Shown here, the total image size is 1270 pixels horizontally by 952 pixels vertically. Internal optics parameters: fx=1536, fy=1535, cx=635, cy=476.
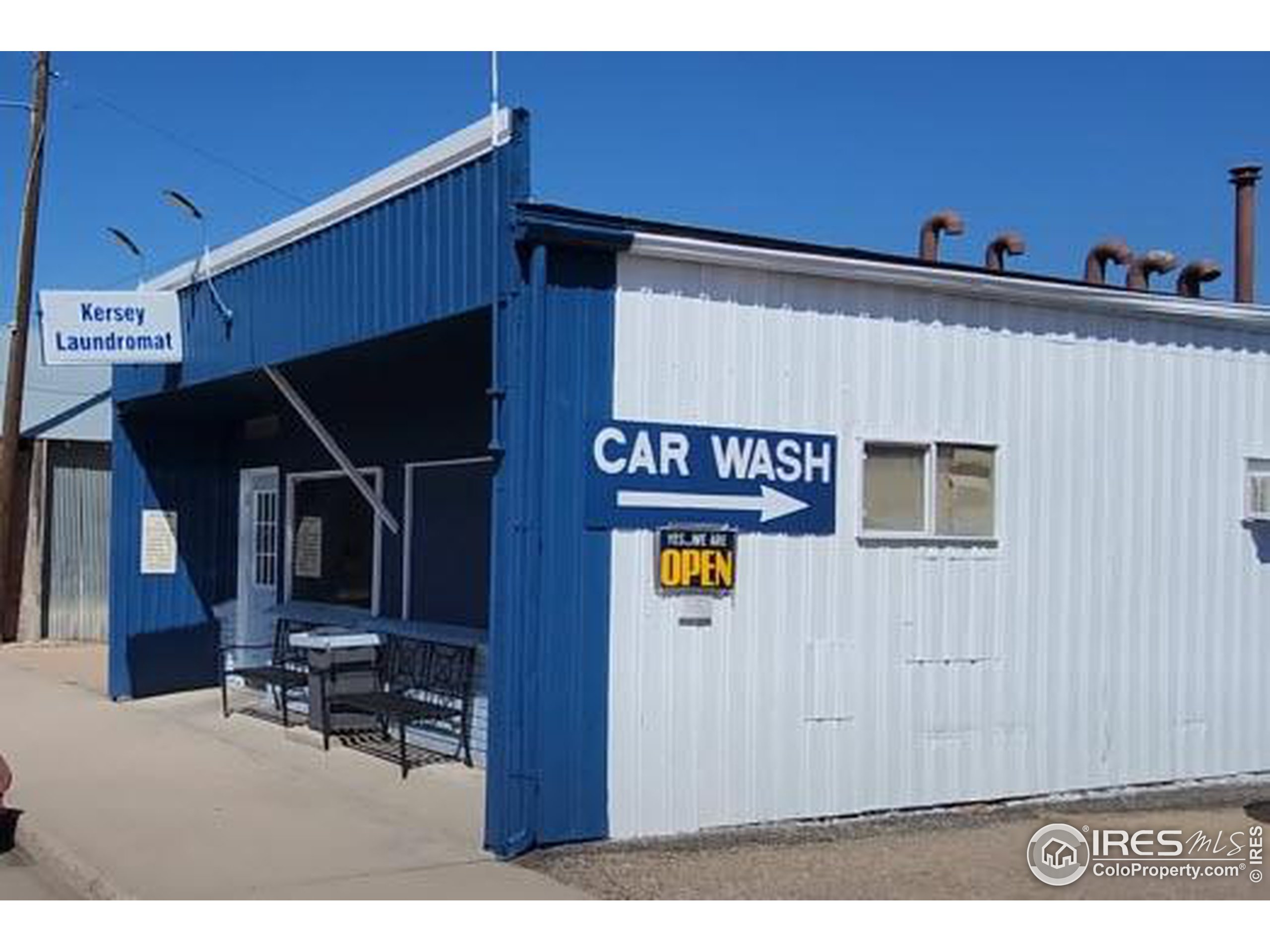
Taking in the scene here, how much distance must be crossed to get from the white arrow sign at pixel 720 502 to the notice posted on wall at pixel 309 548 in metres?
6.43

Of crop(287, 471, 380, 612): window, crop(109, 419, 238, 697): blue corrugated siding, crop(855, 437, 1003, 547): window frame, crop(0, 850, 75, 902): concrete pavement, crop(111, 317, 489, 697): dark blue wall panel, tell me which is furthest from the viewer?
crop(109, 419, 238, 697): blue corrugated siding

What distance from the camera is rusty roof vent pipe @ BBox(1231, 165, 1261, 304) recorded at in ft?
49.0

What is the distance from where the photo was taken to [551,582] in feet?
27.1

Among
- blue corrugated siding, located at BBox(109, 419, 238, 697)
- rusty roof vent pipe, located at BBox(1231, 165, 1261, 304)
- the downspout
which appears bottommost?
blue corrugated siding, located at BBox(109, 419, 238, 697)

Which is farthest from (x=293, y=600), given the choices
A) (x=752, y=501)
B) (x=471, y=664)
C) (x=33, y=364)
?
(x=33, y=364)

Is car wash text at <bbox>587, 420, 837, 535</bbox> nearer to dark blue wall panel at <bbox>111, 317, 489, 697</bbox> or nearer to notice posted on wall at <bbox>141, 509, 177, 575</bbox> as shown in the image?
dark blue wall panel at <bbox>111, 317, 489, 697</bbox>

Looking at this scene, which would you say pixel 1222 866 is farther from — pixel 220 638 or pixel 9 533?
pixel 9 533

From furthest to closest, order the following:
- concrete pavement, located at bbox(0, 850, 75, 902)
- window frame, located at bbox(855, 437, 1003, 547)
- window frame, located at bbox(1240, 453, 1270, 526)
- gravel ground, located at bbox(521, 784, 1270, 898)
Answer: window frame, located at bbox(1240, 453, 1270, 526), window frame, located at bbox(855, 437, 1003, 547), concrete pavement, located at bbox(0, 850, 75, 902), gravel ground, located at bbox(521, 784, 1270, 898)

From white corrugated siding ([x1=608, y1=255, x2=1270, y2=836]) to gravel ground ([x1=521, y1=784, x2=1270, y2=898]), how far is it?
0.24 metres

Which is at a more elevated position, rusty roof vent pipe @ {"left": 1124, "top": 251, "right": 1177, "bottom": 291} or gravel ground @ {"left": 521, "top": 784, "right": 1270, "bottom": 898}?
rusty roof vent pipe @ {"left": 1124, "top": 251, "right": 1177, "bottom": 291}

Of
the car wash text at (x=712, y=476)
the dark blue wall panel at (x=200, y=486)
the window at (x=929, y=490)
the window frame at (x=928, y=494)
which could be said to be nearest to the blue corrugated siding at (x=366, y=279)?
the dark blue wall panel at (x=200, y=486)

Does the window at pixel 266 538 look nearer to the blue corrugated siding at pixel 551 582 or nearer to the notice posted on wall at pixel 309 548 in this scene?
the notice posted on wall at pixel 309 548

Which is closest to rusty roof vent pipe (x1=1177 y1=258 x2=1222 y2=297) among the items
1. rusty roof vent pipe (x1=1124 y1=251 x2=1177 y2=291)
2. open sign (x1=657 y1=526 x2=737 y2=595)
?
rusty roof vent pipe (x1=1124 y1=251 x2=1177 y2=291)

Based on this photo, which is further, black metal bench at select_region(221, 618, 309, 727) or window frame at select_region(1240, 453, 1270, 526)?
black metal bench at select_region(221, 618, 309, 727)
